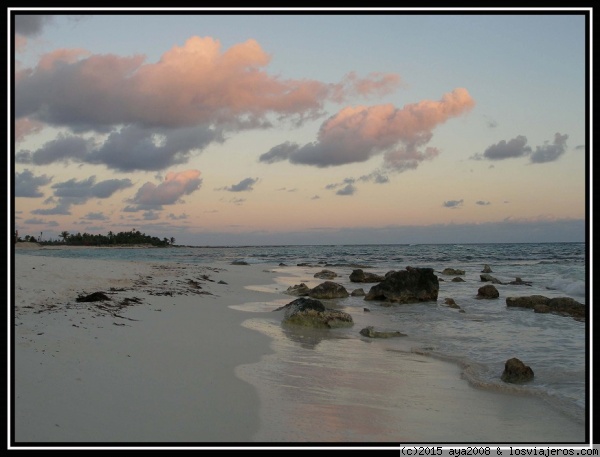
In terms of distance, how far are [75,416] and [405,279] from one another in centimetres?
1714

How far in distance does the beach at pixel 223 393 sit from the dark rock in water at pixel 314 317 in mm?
2053

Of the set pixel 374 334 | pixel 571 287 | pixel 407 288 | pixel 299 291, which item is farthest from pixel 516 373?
pixel 571 287

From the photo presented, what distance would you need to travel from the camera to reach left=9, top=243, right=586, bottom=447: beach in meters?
5.27

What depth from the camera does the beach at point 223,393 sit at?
527cm

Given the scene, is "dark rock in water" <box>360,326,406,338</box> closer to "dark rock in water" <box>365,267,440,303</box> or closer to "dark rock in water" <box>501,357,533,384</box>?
"dark rock in water" <box>501,357,533,384</box>

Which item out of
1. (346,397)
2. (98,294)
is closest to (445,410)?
(346,397)

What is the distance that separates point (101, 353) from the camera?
7715mm

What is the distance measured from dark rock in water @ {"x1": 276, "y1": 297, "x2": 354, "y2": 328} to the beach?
2053 millimetres

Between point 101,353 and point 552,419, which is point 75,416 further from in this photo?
point 552,419

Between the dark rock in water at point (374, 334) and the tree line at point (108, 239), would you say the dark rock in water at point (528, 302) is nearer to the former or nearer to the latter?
the dark rock in water at point (374, 334)

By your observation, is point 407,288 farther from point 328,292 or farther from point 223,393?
point 223,393

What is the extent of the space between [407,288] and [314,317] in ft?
27.2
